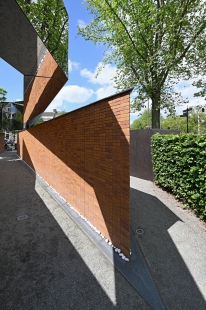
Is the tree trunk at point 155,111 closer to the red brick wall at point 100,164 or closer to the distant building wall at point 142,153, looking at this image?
the distant building wall at point 142,153

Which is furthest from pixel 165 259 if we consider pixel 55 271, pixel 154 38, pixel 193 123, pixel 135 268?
pixel 193 123

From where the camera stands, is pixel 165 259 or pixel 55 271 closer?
pixel 55 271

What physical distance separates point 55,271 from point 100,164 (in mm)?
1808

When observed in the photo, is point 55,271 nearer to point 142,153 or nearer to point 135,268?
point 135,268

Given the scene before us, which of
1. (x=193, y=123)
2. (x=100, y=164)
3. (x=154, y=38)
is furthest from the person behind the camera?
(x=193, y=123)

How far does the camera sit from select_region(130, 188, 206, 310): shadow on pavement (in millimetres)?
1893

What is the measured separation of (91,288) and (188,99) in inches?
499

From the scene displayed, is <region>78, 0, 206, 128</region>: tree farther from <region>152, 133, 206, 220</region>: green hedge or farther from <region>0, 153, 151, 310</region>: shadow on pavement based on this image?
<region>0, 153, 151, 310</region>: shadow on pavement

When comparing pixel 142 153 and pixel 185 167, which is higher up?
pixel 142 153

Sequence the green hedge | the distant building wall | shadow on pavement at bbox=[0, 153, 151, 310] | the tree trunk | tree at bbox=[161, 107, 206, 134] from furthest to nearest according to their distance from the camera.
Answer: tree at bbox=[161, 107, 206, 134]
the tree trunk
the distant building wall
the green hedge
shadow on pavement at bbox=[0, 153, 151, 310]

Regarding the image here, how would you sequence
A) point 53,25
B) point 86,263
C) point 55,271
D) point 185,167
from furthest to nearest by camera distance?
1. point 53,25
2. point 185,167
3. point 86,263
4. point 55,271

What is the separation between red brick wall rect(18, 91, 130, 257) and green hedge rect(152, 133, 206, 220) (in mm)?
2093

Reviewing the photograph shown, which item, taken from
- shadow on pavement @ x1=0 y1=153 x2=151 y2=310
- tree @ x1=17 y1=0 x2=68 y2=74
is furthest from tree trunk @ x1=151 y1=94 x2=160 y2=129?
shadow on pavement @ x1=0 y1=153 x2=151 y2=310

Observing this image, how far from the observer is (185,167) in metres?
4.21
